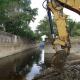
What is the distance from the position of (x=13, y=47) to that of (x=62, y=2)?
30.1 m

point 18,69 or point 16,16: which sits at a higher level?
point 16,16

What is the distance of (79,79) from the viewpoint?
1252cm

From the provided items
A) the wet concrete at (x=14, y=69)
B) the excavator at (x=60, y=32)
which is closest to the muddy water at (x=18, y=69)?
the wet concrete at (x=14, y=69)

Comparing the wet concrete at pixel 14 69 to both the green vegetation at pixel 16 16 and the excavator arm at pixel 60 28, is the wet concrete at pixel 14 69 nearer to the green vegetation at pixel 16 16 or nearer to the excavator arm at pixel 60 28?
the excavator arm at pixel 60 28

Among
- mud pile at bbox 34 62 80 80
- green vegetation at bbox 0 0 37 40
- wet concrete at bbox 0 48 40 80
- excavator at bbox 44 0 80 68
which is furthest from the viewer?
green vegetation at bbox 0 0 37 40

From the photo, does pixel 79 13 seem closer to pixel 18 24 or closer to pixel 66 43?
pixel 66 43

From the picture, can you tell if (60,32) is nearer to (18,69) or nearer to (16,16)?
(18,69)

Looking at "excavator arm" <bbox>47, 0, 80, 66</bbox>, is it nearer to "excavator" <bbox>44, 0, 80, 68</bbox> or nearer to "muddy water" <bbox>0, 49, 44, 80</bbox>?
"excavator" <bbox>44, 0, 80, 68</bbox>

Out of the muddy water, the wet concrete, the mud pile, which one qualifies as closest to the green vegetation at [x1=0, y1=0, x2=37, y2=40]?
the wet concrete

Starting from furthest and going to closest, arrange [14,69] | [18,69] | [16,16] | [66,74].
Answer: [16,16] < [18,69] < [14,69] < [66,74]

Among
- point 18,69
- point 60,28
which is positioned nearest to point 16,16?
point 18,69

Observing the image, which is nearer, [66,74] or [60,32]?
[60,32]

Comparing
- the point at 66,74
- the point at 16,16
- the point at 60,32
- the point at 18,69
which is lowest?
the point at 18,69

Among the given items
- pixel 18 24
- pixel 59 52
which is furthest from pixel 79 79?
pixel 18 24
